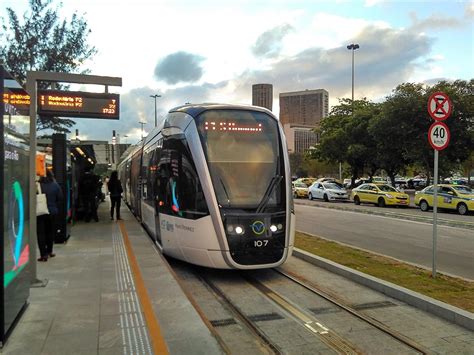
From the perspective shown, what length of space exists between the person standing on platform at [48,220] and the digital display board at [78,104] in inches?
51.6

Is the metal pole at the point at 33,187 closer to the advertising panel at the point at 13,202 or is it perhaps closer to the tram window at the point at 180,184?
the advertising panel at the point at 13,202

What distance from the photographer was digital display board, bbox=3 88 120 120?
9.12 metres

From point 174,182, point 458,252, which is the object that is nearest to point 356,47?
point 458,252

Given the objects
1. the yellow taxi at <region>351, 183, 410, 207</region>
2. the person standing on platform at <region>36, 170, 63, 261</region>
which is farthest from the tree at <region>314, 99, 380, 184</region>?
the person standing on platform at <region>36, 170, 63, 261</region>

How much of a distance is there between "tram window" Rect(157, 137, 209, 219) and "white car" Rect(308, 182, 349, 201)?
26286 mm

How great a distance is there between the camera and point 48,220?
8812mm

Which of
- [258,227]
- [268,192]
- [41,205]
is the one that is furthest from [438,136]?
[41,205]

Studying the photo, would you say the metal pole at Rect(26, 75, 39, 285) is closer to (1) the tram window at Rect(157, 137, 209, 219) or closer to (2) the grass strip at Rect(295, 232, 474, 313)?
(1) the tram window at Rect(157, 137, 209, 219)

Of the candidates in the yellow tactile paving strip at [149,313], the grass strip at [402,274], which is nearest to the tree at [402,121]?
the grass strip at [402,274]

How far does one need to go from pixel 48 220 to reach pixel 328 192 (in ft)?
91.8

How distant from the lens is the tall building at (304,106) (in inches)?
4208

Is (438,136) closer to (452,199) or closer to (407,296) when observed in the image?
(407,296)

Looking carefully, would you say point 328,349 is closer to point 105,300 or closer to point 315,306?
point 315,306

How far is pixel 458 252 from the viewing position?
11859mm
